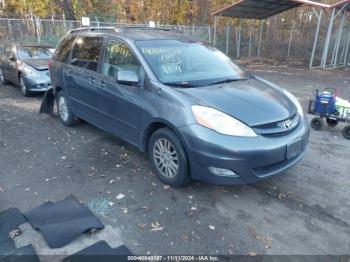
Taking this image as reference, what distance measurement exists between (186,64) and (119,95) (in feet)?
3.34

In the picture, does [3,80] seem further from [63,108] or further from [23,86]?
[63,108]

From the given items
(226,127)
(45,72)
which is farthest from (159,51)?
(45,72)

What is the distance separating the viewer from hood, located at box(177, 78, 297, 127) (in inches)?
127

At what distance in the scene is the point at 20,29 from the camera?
1384cm

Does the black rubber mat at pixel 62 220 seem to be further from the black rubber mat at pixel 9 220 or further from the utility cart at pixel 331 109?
the utility cart at pixel 331 109

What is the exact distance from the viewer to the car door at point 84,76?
15.4 ft

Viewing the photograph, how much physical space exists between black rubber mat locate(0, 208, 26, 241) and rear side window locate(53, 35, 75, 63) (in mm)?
3168

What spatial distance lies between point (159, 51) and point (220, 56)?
1083 millimetres

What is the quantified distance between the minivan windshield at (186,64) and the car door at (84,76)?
3.47 feet

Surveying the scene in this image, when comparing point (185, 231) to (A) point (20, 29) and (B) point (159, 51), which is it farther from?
(A) point (20, 29)

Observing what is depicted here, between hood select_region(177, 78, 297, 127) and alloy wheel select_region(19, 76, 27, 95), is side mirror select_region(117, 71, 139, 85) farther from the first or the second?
alloy wheel select_region(19, 76, 27, 95)

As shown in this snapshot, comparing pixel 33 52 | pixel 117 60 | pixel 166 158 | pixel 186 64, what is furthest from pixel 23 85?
pixel 166 158

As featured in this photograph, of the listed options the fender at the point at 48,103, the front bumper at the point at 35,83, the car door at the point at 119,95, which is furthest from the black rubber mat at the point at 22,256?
the front bumper at the point at 35,83

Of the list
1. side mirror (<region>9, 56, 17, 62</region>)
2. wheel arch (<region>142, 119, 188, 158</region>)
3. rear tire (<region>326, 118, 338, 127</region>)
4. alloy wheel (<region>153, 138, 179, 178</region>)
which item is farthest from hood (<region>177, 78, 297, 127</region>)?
side mirror (<region>9, 56, 17, 62</region>)
